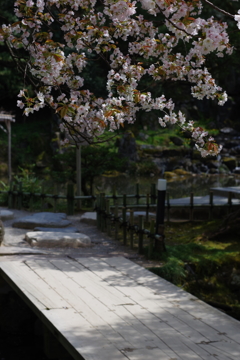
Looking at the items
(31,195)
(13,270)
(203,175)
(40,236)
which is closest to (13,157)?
(203,175)

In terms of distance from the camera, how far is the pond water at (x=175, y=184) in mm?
18602

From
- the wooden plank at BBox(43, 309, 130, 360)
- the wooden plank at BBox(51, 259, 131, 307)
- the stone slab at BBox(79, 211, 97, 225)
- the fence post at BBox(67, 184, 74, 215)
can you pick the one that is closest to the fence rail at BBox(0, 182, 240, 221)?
the fence post at BBox(67, 184, 74, 215)

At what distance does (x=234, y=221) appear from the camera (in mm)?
8875

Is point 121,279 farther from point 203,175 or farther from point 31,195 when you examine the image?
point 203,175

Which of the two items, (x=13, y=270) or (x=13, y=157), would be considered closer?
(x=13, y=270)

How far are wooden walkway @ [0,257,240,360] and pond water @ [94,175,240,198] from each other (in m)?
11.6

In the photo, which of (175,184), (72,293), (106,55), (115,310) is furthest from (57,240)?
(175,184)

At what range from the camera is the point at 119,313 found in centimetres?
469

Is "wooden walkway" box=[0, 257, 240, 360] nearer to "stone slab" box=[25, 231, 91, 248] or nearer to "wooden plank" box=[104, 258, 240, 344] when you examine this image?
"wooden plank" box=[104, 258, 240, 344]

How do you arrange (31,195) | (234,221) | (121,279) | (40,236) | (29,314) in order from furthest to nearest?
(31,195) < (234,221) < (40,236) < (29,314) < (121,279)

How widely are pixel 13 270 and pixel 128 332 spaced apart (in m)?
2.28

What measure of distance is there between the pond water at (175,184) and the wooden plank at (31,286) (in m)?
11.6

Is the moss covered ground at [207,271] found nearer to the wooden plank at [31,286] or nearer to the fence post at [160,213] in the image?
the fence post at [160,213]

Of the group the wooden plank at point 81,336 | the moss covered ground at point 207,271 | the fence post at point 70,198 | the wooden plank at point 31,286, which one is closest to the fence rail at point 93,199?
the fence post at point 70,198
